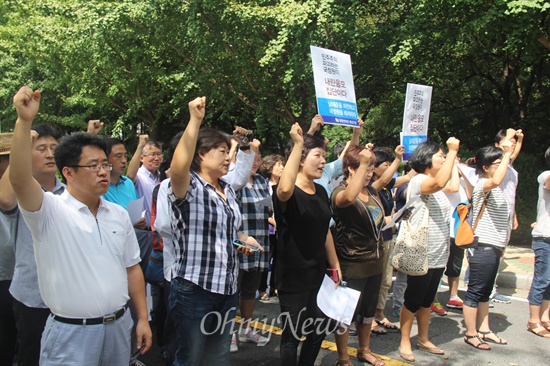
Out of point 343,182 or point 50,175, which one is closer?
point 50,175

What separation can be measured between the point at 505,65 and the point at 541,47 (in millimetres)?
1752

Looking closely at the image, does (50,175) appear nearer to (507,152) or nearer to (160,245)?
(160,245)

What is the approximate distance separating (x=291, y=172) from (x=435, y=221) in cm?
175

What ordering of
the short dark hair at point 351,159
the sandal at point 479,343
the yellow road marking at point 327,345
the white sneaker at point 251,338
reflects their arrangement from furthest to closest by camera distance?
the white sneaker at point 251,338 < the sandal at point 479,343 < the yellow road marking at point 327,345 < the short dark hair at point 351,159

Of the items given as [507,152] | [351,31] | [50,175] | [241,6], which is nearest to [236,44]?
[241,6]

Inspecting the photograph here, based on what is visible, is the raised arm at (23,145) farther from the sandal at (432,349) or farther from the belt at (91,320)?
the sandal at (432,349)

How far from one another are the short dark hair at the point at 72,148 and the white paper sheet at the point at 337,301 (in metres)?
1.86

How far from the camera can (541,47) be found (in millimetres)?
10320

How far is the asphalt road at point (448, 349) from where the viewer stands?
13.6 feet

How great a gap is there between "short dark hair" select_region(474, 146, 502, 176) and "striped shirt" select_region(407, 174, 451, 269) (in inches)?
25.3

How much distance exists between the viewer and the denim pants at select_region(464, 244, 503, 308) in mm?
4414

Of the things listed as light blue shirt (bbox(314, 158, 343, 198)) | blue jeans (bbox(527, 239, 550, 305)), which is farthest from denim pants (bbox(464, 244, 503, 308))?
light blue shirt (bbox(314, 158, 343, 198))

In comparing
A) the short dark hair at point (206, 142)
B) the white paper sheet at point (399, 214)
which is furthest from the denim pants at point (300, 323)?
the short dark hair at point (206, 142)

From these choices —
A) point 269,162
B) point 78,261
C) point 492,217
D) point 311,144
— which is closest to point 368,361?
point 492,217
